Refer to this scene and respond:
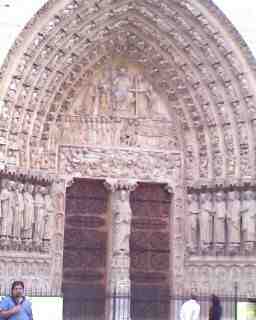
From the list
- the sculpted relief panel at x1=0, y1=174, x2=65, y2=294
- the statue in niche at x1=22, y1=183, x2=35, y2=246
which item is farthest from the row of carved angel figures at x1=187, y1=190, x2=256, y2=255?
the statue in niche at x1=22, y1=183, x2=35, y2=246

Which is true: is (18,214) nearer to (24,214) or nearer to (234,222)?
(24,214)

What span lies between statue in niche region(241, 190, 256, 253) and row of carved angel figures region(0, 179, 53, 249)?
3.00 m

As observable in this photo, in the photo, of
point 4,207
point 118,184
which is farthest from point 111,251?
point 4,207

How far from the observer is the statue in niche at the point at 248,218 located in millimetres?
11625

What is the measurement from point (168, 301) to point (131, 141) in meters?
2.68

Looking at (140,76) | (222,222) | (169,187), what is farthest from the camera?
(140,76)

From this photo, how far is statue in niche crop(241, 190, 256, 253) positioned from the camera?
458 inches

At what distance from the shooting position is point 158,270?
485 inches

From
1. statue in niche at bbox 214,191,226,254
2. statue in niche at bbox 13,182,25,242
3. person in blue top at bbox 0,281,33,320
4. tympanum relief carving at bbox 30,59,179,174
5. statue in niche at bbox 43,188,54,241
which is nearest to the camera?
person in blue top at bbox 0,281,33,320

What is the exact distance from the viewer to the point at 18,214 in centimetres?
1102

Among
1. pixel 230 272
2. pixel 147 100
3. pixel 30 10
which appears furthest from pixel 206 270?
pixel 30 10

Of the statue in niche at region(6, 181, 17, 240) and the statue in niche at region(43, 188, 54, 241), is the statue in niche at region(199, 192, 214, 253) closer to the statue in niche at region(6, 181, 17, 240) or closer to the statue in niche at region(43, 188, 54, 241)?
the statue in niche at region(43, 188, 54, 241)

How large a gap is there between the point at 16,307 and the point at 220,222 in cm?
615

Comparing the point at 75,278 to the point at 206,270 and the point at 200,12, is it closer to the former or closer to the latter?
the point at 206,270
